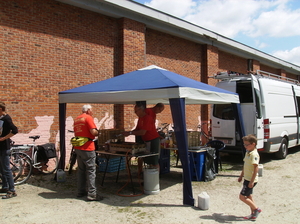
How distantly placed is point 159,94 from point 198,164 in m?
2.51

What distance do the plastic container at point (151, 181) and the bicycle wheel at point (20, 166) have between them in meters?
2.86

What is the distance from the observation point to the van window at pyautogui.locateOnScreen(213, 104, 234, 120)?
934cm

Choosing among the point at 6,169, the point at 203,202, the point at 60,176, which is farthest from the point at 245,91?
the point at 6,169

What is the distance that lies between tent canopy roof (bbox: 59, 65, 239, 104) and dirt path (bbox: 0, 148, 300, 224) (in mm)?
1908

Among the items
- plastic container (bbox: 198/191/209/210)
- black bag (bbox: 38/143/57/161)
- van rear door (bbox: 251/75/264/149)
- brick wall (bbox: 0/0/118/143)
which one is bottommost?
plastic container (bbox: 198/191/209/210)

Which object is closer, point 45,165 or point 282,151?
point 45,165

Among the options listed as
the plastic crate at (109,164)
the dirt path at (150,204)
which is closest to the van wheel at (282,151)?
the dirt path at (150,204)

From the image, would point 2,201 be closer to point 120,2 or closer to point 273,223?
point 273,223

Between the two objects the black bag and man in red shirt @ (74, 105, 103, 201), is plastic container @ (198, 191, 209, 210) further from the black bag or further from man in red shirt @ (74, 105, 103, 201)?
the black bag

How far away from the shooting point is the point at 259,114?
866cm

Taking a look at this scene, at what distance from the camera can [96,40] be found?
9688 millimetres

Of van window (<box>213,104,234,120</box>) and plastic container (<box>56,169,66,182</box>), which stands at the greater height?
van window (<box>213,104,234,120</box>)

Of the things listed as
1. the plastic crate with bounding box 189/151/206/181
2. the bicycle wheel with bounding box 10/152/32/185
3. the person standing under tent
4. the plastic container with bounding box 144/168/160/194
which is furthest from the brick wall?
the plastic crate with bounding box 189/151/206/181

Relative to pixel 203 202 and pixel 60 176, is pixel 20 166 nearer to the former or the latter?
pixel 60 176
